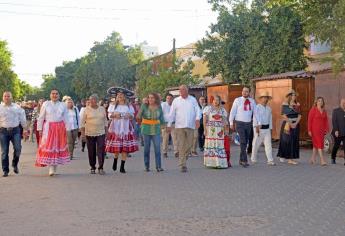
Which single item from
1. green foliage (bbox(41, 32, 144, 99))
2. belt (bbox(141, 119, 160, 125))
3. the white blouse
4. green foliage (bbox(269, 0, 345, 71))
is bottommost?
belt (bbox(141, 119, 160, 125))

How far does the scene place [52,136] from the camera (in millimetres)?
12836

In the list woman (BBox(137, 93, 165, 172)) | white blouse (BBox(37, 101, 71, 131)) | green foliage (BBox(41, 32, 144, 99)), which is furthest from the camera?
green foliage (BBox(41, 32, 144, 99))

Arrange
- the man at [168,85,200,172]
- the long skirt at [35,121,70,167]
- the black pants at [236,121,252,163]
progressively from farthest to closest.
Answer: the black pants at [236,121,252,163]
the man at [168,85,200,172]
the long skirt at [35,121,70,167]

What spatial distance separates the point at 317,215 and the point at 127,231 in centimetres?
263

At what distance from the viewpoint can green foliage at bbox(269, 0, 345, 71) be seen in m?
15.6

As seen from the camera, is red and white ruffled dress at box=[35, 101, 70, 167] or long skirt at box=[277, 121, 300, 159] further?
long skirt at box=[277, 121, 300, 159]

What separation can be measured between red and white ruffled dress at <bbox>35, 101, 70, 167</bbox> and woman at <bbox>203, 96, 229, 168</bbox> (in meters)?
3.38

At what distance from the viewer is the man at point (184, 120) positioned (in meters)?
13.6

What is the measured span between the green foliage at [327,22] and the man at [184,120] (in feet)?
14.6

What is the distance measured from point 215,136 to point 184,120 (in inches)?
43.0

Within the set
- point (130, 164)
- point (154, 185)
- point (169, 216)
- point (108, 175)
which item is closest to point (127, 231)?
point (169, 216)

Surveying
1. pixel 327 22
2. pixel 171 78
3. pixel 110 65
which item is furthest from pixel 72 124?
pixel 110 65

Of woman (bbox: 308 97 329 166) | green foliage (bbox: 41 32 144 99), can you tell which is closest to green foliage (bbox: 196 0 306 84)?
woman (bbox: 308 97 329 166)

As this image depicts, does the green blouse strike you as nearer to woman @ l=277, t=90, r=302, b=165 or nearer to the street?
the street
